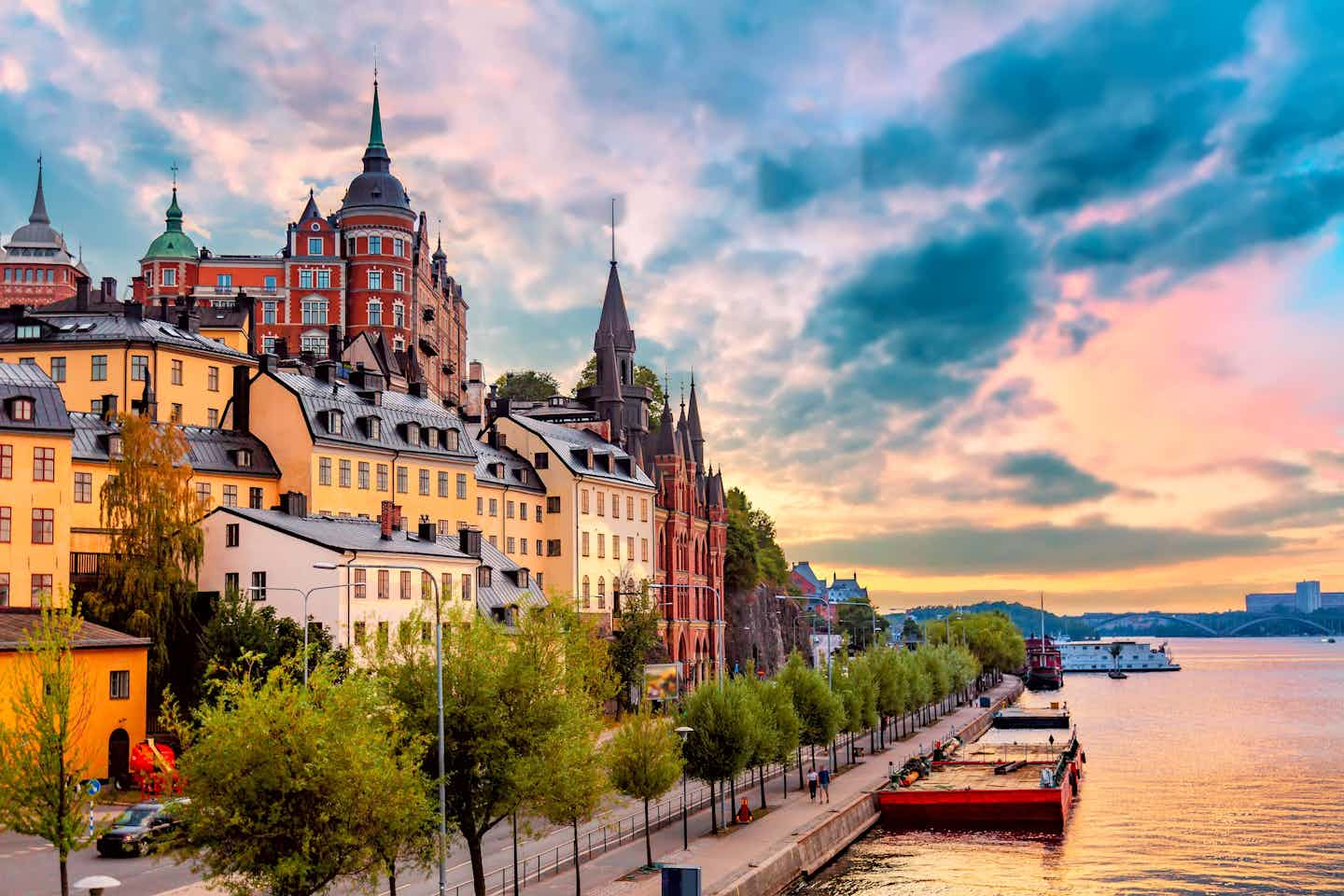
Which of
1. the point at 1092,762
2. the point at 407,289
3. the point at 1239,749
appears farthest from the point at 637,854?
the point at 407,289

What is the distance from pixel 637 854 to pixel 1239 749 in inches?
3339

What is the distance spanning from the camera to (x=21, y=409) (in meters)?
68.8

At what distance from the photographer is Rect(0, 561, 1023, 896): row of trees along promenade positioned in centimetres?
3116

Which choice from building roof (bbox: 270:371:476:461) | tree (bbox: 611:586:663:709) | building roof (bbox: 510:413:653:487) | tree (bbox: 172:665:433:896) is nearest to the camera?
tree (bbox: 172:665:433:896)

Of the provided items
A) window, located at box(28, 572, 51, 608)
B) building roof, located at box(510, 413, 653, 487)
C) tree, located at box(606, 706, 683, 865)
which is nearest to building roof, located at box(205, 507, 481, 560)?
window, located at box(28, 572, 51, 608)

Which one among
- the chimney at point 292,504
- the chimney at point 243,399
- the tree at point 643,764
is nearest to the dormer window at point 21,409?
the chimney at point 292,504

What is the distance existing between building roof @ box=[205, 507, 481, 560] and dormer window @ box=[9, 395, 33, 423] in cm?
976

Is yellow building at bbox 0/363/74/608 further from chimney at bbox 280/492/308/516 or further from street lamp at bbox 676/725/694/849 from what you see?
street lamp at bbox 676/725/694/849

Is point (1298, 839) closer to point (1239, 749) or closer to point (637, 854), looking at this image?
point (637, 854)

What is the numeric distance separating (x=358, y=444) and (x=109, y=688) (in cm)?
2658

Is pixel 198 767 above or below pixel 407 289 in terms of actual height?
below

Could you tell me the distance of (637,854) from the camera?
171 feet

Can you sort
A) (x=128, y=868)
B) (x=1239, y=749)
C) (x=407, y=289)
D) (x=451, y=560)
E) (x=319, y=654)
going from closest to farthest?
(x=128, y=868) < (x=319, y=654) < (x=451, y=560) < (x=1239, y=749) < (x=407, y=289)

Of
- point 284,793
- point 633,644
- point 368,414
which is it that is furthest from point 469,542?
point 284,793
